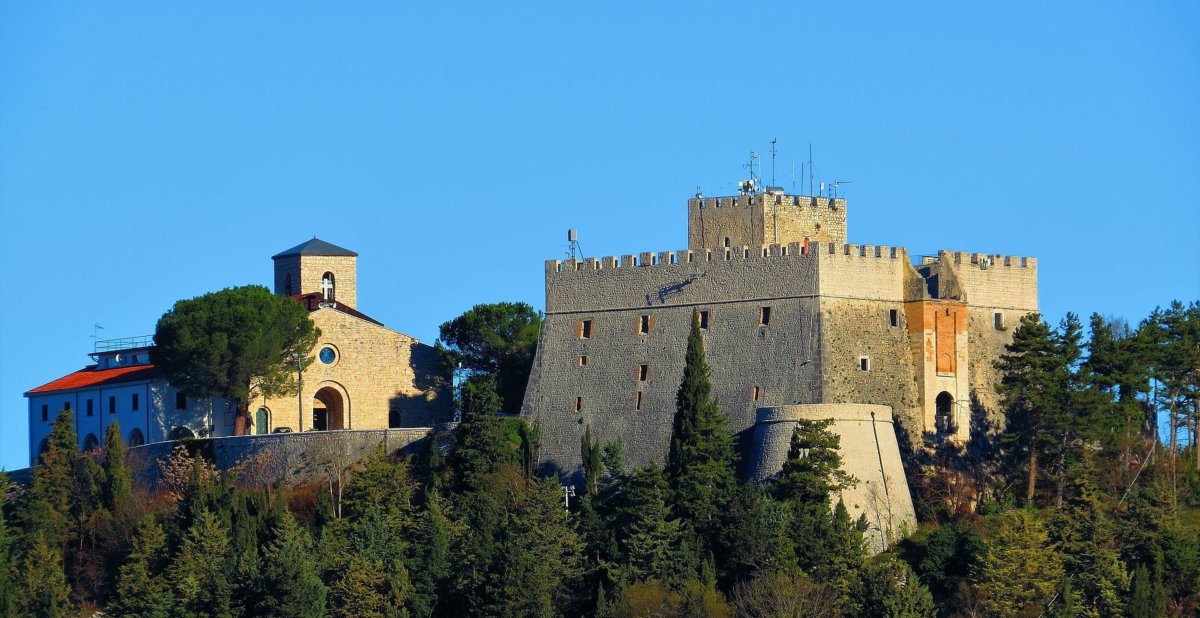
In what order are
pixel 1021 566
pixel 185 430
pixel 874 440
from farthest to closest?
1. pixel 185 430
2. pixel 874 440
3. pixel 1021 566

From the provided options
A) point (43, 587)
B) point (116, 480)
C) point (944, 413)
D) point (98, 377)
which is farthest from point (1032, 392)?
point (98, 377)

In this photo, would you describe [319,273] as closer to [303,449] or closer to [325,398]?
[325,398]

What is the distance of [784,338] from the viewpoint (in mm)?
71500

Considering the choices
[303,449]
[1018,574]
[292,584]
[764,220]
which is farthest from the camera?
[303,449]

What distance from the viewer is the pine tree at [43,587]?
7238cm

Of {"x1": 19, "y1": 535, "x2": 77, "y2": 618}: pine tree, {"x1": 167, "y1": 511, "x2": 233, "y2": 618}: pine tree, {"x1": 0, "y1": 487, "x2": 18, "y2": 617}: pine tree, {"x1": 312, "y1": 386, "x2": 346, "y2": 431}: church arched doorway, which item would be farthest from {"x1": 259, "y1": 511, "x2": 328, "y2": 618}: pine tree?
{"x1": 312, "y1": 386, "x2": 346, "y2": 431}: church arched doorway

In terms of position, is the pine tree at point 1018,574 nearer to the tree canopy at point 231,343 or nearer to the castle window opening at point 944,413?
the castle window opening at point 944,413

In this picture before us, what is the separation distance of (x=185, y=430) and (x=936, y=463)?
23.8 m

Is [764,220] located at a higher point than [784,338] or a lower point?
higher

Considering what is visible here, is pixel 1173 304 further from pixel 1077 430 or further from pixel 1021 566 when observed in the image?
pixel 1021 566

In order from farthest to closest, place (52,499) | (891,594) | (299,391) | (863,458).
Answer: (299,391), (52,499), (863,458), (891,594)

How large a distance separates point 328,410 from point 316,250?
327 inches

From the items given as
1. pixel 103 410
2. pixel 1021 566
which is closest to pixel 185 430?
pixel 103 410

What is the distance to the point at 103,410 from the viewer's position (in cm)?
8450
